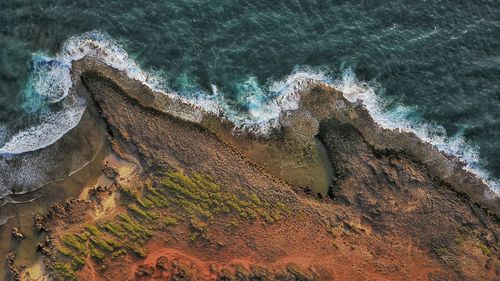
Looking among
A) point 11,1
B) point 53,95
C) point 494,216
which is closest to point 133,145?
point 53,95

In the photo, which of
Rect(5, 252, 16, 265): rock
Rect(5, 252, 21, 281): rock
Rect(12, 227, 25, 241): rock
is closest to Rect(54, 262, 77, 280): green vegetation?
Rect(5, 252, 21, 281): rock

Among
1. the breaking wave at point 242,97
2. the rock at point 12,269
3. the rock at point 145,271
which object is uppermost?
the breaking wave at point 242,97

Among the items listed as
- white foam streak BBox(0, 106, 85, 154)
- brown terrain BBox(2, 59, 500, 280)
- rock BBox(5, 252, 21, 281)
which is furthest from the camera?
white foam streak BBox(0, 106, 85, 154)

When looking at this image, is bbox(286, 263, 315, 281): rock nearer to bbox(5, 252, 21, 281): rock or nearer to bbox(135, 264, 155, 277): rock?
bbox(135, 264, 155, 277): rock

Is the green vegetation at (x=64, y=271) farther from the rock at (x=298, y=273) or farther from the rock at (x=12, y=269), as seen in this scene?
the rock at (x=298, y=273)

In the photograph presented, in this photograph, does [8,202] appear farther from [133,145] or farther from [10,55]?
[10,55]

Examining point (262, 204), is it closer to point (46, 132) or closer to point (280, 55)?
point (280, 55)

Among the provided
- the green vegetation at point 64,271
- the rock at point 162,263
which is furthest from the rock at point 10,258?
the rock at point 162,263
